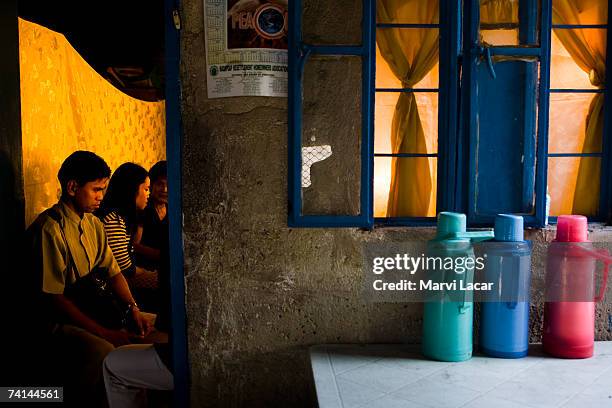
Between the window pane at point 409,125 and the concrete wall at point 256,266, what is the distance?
379mm

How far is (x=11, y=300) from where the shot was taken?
12.3ft

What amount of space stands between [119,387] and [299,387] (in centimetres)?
104

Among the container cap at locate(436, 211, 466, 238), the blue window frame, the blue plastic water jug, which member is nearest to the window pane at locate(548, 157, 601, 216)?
the blue window frame

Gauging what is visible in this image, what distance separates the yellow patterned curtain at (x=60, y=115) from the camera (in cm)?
430

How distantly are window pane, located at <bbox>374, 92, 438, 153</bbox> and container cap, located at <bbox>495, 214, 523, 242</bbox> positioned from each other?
0.55 metres

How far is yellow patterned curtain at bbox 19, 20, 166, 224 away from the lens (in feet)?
14.1

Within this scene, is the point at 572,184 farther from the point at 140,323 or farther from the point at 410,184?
the point at 140,323

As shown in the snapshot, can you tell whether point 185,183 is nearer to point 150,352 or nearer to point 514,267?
point 150,352

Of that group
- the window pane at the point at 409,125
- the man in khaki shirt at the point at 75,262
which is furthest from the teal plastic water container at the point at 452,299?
the man in khaki shirt at the point at 75,262

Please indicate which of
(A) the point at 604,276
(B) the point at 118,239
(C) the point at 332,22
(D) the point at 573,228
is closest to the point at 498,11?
(C) the point at 332,22

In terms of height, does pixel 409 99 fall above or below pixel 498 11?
below

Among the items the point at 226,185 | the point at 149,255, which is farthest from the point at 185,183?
the point at 149,255

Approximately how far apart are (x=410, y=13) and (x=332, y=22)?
47 cm

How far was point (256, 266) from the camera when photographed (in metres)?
2.54
